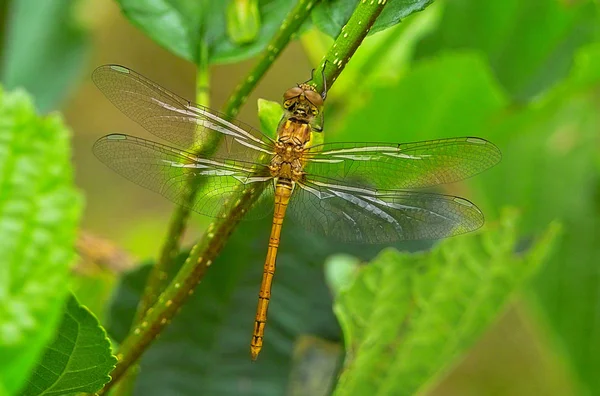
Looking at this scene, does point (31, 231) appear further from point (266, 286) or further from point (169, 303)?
point (266, 286)

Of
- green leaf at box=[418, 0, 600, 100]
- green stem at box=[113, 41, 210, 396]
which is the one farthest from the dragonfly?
green leaf at box=[418, 0, 600, 100]

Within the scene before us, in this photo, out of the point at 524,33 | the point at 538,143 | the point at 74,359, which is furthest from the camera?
the point at 538,143

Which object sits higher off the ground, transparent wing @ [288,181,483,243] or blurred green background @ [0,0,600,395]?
blurred green background @ [0,0,600,395]

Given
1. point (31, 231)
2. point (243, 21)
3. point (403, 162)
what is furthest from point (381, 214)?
point (31, 231)

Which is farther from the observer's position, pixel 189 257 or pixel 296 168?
pixel 296 168

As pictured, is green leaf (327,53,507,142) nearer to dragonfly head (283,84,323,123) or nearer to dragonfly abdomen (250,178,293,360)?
dragonfly head (283,84,323,123)

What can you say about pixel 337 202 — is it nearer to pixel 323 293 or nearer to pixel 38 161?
pixel 323 293
